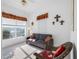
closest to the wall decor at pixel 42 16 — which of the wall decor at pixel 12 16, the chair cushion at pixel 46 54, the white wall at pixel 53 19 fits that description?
the white wall at pixel 53 19

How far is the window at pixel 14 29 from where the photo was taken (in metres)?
1.87

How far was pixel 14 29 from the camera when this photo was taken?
6.47ft

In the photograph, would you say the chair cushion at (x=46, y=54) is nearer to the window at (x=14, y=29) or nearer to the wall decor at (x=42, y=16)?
the window at (x=14, y=29)

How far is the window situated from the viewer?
1.87m

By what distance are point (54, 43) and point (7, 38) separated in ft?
3.12

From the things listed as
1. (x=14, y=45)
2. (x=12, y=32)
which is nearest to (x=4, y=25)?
(x=12, y=32)

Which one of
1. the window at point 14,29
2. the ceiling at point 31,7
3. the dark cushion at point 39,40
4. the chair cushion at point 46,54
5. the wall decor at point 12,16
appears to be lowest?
the chair cushion at point 46,54

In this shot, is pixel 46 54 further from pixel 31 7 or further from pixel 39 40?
pixel 31 7

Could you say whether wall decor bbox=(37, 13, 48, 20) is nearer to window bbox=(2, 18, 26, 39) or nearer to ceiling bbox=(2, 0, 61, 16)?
ceiling bbox=(2, 0, 61, 16)

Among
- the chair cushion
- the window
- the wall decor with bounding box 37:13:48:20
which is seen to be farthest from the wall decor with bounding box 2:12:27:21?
the chair cushion

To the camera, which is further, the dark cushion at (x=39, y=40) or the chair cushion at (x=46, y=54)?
the dark cushion at (x=39, y=40)

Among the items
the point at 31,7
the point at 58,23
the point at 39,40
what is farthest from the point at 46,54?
the point at 31,7

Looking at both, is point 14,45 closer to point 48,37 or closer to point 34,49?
point 34,49

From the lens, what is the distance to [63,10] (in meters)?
1.84
